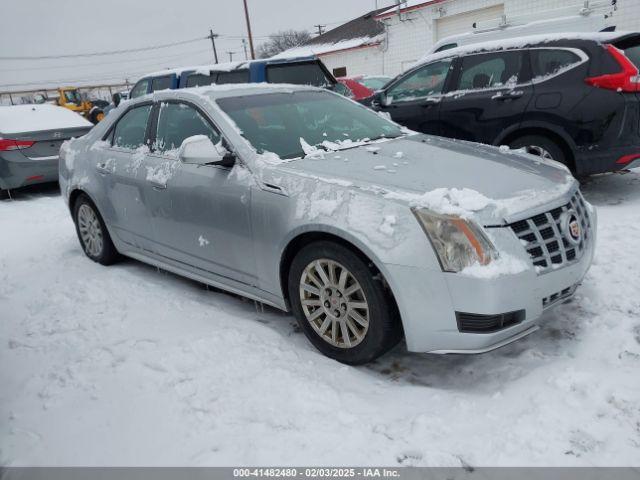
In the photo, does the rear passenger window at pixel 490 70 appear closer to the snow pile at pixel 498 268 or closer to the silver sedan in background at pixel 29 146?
the snow pile at pixel 498 268

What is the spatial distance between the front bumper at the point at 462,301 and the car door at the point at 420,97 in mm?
4008

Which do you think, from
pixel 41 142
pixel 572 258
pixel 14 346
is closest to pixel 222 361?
pixel 14 346

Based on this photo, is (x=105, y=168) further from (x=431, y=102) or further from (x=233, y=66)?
(x=233, y=66)

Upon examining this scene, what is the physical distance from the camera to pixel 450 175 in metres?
2.82

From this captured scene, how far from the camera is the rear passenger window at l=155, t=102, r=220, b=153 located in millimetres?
3519

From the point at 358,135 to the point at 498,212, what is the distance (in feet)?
4.97

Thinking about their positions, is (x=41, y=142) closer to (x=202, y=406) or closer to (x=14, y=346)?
(x=14, y=346)

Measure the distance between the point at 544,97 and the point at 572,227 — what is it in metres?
3.19

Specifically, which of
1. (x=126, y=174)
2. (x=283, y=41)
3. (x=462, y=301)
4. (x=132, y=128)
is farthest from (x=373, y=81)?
(x=283, y=41)

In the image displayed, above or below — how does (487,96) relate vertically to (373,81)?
below

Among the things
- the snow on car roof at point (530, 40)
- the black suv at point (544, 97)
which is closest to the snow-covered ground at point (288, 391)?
the black suv at point (544, 97)

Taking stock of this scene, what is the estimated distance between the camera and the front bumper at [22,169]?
7.58 metres

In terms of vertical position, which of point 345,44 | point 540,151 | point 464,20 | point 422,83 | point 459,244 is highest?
point 345,44

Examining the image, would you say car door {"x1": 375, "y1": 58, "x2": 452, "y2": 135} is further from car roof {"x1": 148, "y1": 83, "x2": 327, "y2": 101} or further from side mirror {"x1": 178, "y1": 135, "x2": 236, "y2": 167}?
side mirror {"x1": 178, "y1": 135, "x2": 236, "y2": 167}
